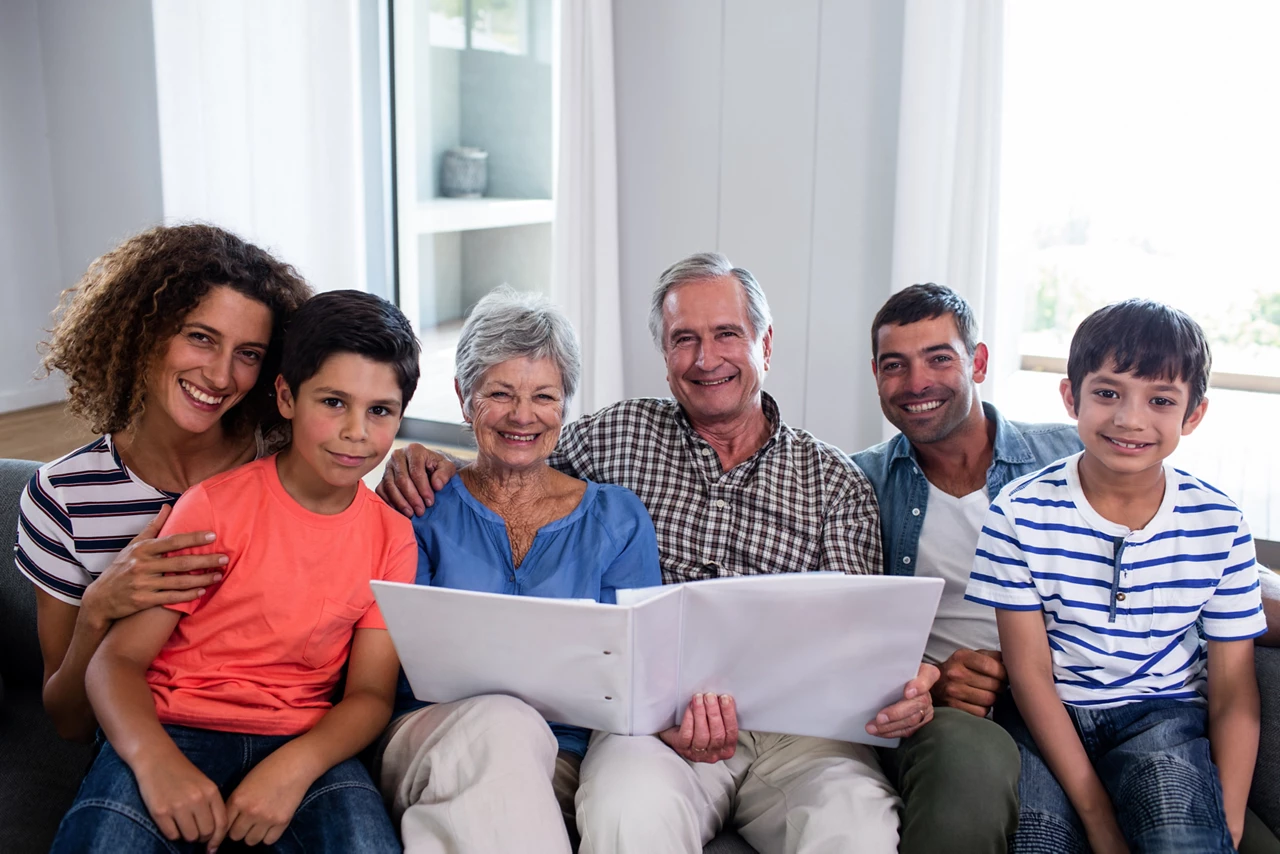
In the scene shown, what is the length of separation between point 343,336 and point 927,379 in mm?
1006

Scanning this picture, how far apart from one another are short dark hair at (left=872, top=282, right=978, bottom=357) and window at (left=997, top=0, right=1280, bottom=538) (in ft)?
5.32

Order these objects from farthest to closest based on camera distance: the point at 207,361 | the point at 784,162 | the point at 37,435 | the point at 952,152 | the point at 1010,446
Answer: the point at 37,435, the point at 784,162, the point at 952,152, the point at 1010,446, the point at 207,361

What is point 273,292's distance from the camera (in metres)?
1.77

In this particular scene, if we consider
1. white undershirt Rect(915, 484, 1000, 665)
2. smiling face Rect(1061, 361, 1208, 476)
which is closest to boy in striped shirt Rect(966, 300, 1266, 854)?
smiling face Rect(1061, 361, 1208, 476)

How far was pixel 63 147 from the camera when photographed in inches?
201

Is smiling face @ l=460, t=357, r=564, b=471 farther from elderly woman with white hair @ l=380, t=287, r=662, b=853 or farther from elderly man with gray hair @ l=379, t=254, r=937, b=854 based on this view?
elderly man with gray hair @ l=379, t=254, r=937, b=854

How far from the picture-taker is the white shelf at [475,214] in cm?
478

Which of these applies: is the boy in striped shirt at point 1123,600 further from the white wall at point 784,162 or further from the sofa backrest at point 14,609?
the white wall at point 784,162

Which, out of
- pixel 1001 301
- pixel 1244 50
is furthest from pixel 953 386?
pixel 1244 50

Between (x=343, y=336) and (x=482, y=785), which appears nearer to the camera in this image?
(x=482, y=785)

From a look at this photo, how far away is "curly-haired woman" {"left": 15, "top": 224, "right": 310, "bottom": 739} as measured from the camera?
1.70 metres

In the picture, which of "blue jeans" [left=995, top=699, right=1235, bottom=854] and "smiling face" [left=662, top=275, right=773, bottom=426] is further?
"smiling face" [left=662, top=275, right=773, bottom=426]

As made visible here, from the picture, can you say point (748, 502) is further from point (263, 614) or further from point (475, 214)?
point (475, 214)

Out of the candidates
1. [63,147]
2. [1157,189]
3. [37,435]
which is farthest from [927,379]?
[63,147]
